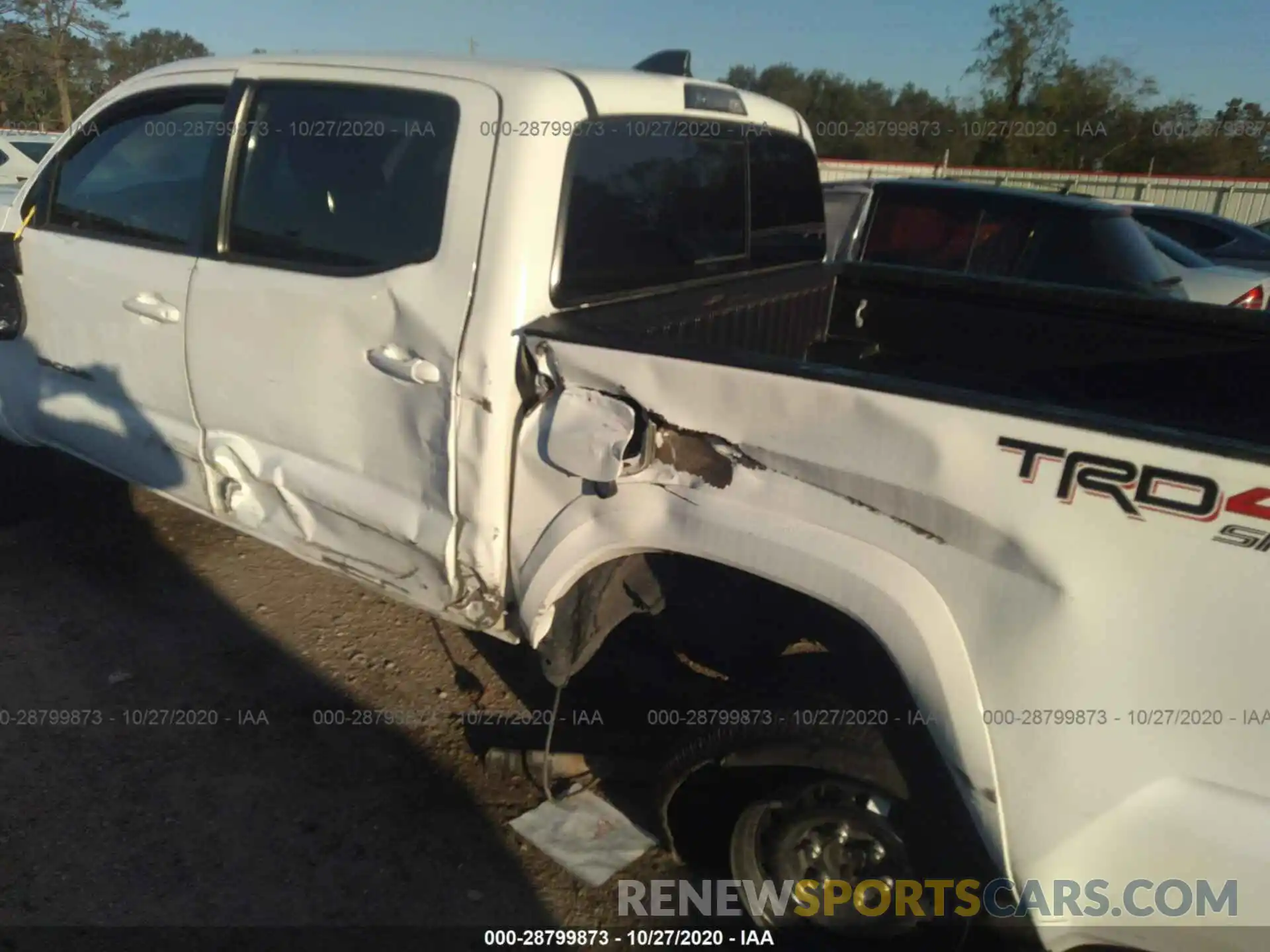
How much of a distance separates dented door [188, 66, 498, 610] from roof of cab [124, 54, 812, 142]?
47 mm

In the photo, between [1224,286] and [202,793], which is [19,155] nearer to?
[202,793]

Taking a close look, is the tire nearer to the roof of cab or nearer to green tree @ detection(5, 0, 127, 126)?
the roof of cab

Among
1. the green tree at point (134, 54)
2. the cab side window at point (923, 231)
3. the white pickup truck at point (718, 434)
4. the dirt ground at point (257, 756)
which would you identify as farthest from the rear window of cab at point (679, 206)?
the green tree at point (134, 54)

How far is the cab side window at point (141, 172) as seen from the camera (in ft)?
10.1

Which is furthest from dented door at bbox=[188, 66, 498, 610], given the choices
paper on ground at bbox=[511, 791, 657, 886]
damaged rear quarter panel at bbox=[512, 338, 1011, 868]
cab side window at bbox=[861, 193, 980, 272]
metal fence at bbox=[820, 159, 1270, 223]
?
metal fence at bbox=[820, 159, 1270, 223]

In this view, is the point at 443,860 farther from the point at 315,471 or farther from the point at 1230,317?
the point at 1230,317

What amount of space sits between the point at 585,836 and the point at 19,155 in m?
12.3

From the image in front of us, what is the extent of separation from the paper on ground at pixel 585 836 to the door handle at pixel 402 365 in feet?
4.37

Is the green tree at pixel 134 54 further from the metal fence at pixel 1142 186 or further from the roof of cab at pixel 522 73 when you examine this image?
the roof of cab at pixel 522 73

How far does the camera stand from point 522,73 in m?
2.45

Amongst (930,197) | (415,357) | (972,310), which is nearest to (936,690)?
(415,357)

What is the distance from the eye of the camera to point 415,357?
96.7 inches

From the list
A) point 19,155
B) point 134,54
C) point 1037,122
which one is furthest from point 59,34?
point 1037,122

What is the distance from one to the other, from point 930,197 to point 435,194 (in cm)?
464
